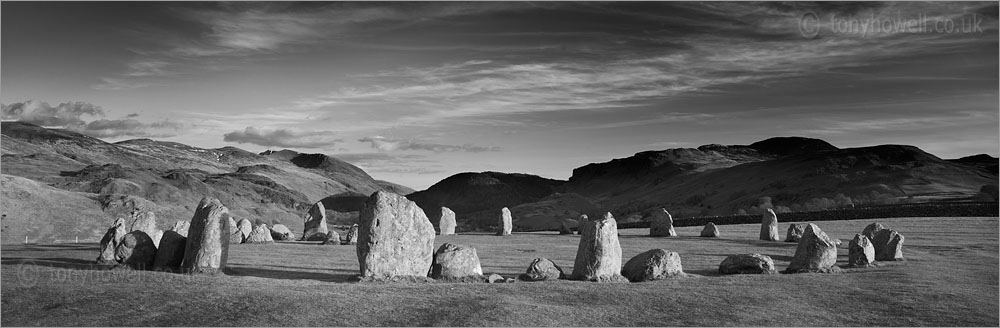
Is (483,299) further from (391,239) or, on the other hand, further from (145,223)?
(145,223)

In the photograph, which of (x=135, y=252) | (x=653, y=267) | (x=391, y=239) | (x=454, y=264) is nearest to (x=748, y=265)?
(x=653, y=267)

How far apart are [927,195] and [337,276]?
101 metres

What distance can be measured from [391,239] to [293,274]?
4.74 metres

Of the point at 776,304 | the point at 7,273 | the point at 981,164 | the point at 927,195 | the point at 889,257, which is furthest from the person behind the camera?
the point at 981,164

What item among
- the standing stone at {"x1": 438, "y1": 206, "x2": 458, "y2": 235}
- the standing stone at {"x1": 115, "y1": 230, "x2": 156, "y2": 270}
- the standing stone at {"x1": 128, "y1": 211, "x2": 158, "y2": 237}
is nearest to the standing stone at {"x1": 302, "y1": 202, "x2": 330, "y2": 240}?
the standing stone at {"x1": 438, "y1": 206, "x2": 458, "y2": 235}

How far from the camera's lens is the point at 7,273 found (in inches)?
1050

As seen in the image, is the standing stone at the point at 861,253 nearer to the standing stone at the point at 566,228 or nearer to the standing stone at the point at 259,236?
the standing stone at the point at 566,228

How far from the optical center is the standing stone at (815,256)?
98.5 ft

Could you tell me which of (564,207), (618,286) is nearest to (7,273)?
(618,286)

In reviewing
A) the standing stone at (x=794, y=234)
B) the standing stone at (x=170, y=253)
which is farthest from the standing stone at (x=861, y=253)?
the standing stone at (x=170, y=253)

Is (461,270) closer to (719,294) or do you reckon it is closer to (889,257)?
(719,294)

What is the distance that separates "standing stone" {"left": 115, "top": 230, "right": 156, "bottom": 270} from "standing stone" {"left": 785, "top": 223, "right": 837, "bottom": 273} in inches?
1023

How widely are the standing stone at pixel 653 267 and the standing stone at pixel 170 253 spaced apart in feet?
57.4

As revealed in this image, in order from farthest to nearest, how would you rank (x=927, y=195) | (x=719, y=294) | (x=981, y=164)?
(x=981, y=164), (x=927, y=195), (x=719, y=294)
